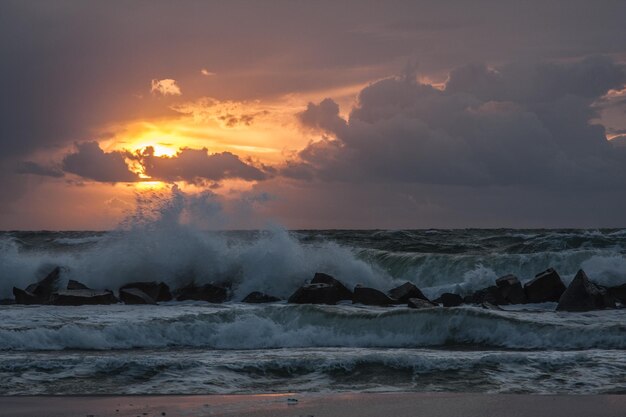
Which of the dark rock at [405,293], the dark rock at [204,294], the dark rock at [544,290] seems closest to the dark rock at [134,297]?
the dark rock at [204,294]

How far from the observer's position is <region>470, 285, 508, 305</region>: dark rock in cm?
2044

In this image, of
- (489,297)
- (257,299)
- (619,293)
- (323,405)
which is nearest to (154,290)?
(257,299)

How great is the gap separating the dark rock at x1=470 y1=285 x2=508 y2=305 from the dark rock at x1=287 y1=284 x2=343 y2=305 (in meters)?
3.86

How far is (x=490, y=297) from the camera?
68.1ft

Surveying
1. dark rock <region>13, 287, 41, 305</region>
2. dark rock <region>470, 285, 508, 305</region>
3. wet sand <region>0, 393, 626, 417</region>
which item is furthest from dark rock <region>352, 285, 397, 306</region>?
wet sand <region>0, 393, 626, 417</region>

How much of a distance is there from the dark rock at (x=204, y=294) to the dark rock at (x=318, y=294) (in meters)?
2.75

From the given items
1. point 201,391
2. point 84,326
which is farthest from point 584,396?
point 84,326

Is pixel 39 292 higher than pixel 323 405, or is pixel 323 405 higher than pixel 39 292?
pixel 39 292

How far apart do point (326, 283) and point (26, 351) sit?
9.22 m

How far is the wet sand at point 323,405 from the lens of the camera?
28.6 feet

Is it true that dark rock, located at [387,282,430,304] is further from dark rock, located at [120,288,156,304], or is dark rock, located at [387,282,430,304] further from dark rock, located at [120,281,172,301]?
dark rock, located at [120,288,156,304]

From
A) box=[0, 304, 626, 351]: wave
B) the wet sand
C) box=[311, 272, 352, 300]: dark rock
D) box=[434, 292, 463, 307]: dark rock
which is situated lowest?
the wet sand

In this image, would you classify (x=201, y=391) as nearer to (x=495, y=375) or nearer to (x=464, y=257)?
(x=495, y=375)

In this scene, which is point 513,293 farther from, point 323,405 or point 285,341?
point 323,405
